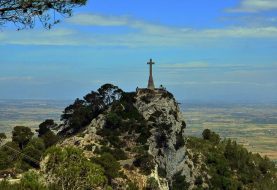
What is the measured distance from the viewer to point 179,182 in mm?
82312

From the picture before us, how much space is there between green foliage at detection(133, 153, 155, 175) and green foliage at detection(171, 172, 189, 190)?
10543 millimetres

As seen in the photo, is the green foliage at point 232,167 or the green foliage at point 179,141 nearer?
the green foliage at point 179,141

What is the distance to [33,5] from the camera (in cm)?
2205

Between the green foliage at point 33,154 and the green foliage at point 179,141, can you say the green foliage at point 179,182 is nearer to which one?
the green foliage at point 179,141

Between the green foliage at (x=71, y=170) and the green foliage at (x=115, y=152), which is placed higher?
the green foliage at (x=71, y=170)

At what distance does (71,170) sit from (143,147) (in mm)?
34302

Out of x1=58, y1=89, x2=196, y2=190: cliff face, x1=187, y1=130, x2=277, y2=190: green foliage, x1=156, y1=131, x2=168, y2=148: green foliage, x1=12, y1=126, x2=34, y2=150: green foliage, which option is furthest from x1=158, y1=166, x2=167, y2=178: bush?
x1=12, y1=126, x2=34, y2=150: green foliage

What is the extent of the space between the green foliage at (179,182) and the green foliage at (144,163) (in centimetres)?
1054

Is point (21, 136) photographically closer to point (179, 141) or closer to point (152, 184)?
point (152, 184)

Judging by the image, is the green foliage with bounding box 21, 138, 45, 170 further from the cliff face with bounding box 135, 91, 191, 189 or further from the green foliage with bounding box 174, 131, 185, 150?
Answer: the green foliage with bounding box 174, 131, 185, 150

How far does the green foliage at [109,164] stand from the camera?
6425cm

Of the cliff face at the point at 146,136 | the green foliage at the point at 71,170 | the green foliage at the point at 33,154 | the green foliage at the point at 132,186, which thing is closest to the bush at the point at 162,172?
the cliff face at the point at 146,136

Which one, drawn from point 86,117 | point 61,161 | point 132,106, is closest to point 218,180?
point 132,106

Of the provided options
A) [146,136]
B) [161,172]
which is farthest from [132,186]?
[146,136]
